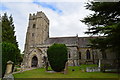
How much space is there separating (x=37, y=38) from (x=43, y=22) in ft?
20.0

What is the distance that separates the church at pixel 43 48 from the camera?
2848cm

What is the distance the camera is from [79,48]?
108 ft

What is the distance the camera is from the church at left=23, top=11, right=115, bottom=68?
2848cm

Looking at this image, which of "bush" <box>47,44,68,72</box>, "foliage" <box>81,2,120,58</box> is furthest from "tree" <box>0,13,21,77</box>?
"foliage" <box>81,2,120,58</box>

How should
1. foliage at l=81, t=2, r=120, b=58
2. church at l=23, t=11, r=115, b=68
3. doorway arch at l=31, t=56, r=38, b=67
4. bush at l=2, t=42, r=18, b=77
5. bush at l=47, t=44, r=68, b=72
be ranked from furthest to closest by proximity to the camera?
doorway arch at l=31, t=56, r=38, b=67
church at l=23, t=11, r=115, b=68
bush at l=47, t=44, r=68, b=72
bush at l=2, t=42, r=18, b=77
foliage at l=81, t=2, r=120, b=58

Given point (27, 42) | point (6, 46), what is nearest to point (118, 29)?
point (6, 46)

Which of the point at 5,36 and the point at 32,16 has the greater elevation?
the point at 32,16

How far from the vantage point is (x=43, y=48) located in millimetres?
31766

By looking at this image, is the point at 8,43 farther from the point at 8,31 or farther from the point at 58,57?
the point at 8,31

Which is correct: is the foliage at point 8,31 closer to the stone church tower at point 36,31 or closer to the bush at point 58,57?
the stone church tower at point 36,31

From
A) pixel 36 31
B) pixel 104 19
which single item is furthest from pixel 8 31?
pixel 104 19

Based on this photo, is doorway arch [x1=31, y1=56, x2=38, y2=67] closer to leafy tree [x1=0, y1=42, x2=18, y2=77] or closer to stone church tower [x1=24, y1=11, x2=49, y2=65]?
stone church tower [x1=24, y1=11, x2=49, y2=65]

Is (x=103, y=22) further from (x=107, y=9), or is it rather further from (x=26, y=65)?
(x=26, y=65)

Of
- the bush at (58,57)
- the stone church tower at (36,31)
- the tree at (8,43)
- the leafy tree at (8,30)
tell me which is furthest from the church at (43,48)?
the bush at (58,57)
